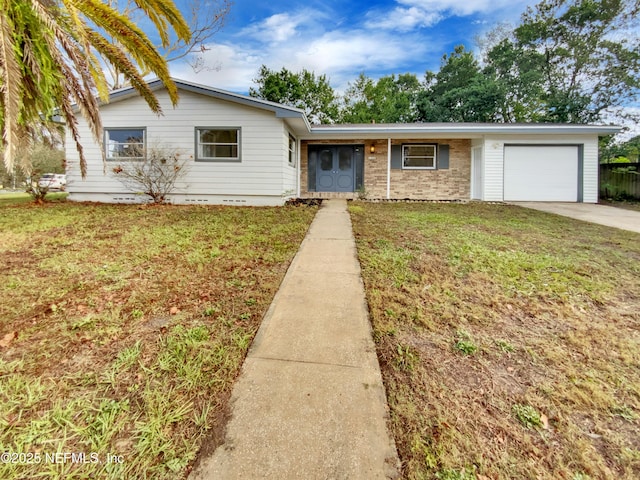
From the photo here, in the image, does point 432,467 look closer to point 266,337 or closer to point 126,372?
point 266,337

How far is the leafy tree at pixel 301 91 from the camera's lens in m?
25.2

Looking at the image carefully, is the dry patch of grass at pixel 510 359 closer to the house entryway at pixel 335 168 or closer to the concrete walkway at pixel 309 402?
the concrete walkway at pixel 309 402

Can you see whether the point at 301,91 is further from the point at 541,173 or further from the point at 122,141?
the point at 541,173

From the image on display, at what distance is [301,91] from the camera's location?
2570 centimetres

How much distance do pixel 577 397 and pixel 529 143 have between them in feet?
41.7

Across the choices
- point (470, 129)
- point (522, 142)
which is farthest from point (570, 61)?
point (470, 129)

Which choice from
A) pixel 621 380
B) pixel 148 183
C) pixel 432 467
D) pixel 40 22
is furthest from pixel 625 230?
pixel 148 183

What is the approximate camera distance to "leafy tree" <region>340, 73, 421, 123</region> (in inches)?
990

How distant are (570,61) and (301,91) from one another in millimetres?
19189

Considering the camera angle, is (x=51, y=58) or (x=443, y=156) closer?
(x=51, y=58)

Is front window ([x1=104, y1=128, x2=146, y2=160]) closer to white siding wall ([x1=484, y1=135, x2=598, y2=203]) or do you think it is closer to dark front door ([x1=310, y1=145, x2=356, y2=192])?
dark front door ([x1=310, y1=145, x2=356, y2=192])

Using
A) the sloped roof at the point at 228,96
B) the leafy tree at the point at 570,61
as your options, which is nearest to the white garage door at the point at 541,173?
the sloped roof at the point at 228,96

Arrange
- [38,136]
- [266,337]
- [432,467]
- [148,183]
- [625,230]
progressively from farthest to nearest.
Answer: [148,183]
[625,230]
[38,136]
[266,337]
[432,467]

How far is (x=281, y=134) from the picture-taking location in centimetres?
948
